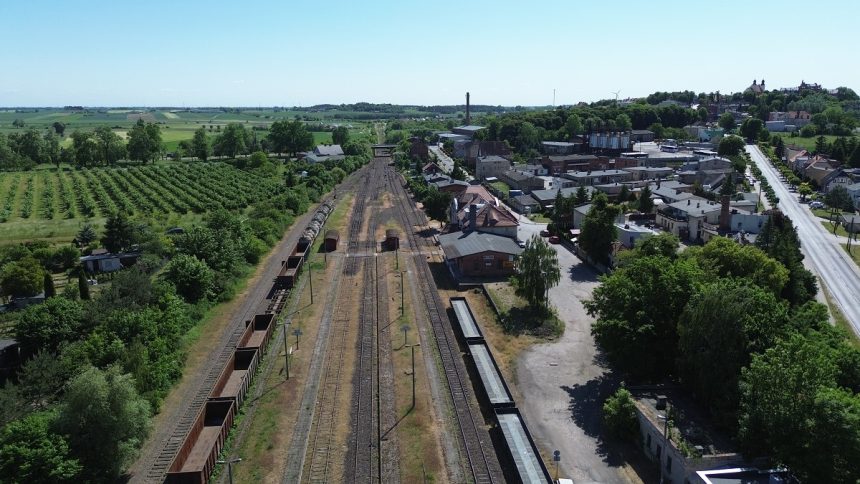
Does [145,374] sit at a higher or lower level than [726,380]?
lower

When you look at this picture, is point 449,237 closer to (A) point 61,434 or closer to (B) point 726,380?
(B) point 726,380

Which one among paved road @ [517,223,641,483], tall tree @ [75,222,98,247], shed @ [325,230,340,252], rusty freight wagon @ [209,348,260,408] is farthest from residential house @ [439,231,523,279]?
tall tree @ [75,222,98,247]

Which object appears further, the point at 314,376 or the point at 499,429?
the point at 314,376

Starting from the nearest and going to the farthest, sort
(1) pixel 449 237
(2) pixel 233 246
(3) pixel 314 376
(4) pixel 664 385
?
(4) pixel 664 385 → (3) pixel 314 376 → (2) pixel 233 246 → (1) pixel 449 237

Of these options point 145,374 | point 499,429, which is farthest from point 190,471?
point 499,429

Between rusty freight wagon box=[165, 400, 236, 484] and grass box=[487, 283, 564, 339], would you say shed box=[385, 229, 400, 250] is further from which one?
rusty freight wagon box=[165, 400, 236, 484]
